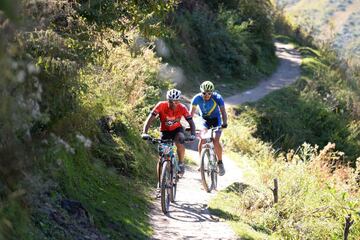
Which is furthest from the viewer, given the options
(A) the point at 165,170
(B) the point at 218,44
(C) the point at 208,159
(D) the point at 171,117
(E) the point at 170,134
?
(B) the point at 218,44

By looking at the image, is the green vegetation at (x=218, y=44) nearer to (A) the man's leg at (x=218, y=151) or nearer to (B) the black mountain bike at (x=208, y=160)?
(A) the man's leg at (x=218, y=151)

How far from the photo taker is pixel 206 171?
10945 mm

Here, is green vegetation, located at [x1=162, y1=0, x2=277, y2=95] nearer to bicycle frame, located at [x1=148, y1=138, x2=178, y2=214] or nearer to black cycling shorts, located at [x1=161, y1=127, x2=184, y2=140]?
black cycling shorts, located at [x1=161, y1=127, x2=184, y2=140]

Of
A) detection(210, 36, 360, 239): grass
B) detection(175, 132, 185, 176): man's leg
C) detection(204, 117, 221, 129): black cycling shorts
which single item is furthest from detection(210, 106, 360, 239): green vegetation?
detection(204, 117, 221, 129): black cycling shorts

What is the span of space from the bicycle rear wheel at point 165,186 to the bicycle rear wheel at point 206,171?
1597 mm

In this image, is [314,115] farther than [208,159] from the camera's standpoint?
Yes

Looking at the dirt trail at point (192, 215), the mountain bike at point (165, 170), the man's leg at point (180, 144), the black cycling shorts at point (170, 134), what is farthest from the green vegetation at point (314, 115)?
the mountain bike at point (165, 170)

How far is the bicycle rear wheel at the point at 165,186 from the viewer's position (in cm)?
889

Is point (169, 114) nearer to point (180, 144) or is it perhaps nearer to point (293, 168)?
point (180, 144)

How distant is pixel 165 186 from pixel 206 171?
208 centimetres

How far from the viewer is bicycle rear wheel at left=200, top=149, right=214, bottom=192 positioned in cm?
1074

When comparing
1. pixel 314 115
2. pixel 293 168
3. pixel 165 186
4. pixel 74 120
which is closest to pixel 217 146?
pixel 293 168

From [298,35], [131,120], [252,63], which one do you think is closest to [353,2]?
[298,35]

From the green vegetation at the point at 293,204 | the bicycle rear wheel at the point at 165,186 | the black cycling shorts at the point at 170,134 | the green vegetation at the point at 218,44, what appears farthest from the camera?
the green vegetation at the point at 218,44
